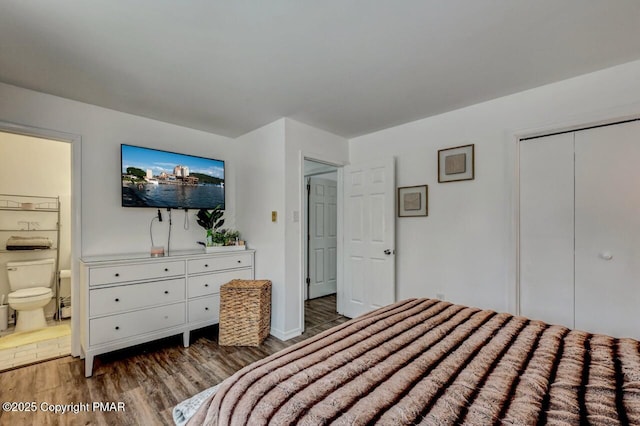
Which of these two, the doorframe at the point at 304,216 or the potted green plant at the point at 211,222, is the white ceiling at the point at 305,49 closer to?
the doorframe at the point at 304,216

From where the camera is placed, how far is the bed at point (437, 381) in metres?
0.80

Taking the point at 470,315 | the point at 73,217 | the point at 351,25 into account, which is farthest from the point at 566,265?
the point at 73,217

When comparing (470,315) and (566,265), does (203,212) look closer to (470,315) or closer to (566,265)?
(470,315)

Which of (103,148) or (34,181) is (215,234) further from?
(34,181)

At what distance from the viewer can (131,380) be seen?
2244mm

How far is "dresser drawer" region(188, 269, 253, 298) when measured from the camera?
2906 mm

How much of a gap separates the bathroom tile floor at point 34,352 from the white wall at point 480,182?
3502 millimetres

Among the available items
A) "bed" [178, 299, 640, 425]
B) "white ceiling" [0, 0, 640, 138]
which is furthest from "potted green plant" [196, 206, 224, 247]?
"bed" [178, 299, 640, 425]

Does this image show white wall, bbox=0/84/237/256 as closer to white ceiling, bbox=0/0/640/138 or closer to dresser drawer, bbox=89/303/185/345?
white ceiling, bbox=0/0/640/138

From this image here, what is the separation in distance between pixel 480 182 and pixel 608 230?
0.97 meters

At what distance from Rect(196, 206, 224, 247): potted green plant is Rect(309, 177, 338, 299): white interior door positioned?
1.51 m

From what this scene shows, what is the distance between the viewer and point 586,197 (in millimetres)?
2264

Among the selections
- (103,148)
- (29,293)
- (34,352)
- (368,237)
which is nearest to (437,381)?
(368,237)

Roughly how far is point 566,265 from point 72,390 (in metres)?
3.97
